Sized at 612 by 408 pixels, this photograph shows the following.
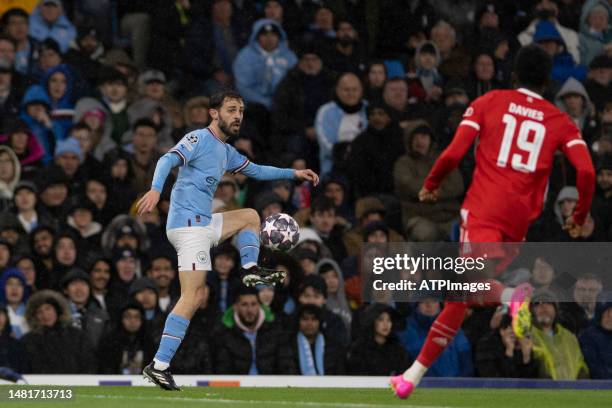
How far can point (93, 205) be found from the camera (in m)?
17.3

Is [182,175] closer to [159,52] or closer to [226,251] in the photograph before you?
[226,251]

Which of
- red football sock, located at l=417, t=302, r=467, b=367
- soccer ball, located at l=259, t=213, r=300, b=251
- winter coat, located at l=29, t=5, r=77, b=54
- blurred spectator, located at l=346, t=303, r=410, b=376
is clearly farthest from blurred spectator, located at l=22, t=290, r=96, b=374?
winter coat, located at l=29, t=5, r=77, b=54

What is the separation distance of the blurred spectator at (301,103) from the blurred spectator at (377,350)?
13.9ft

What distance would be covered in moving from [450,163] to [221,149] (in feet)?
6.52

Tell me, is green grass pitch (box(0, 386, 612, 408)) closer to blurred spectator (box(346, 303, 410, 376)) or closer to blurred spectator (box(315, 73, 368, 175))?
blurred spectator (box(346, 303, 410, 376))

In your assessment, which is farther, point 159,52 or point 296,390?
point 159,52

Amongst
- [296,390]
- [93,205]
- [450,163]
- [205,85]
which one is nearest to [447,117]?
[205,85]

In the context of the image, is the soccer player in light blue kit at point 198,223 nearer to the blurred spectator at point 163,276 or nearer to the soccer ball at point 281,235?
the soccer ball at point 281,235

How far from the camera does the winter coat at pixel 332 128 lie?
62.3ft

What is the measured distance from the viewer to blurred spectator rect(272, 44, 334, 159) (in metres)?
19.3

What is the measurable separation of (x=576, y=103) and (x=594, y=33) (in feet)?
7.08

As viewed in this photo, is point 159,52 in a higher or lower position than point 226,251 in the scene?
higher

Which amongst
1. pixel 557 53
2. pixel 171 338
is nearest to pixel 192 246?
pixel 171 338

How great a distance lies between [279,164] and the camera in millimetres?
18500
